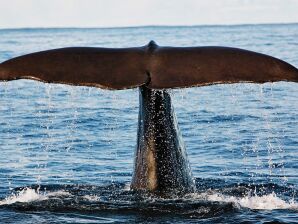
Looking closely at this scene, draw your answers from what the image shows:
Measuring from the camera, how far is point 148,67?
8156 millimetres

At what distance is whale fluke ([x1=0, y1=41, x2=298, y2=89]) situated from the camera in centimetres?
782

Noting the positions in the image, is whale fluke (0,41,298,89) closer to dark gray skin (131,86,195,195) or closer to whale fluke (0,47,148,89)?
whale fluke (0,47,148,89)

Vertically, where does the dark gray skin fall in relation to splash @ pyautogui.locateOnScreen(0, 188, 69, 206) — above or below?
above

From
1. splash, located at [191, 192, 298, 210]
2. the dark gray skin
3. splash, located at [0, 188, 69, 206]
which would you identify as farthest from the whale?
splash, located at [0, 188, 69, 206]

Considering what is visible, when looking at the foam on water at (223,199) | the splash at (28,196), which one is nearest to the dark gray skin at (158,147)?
the foam on water at (223,199)

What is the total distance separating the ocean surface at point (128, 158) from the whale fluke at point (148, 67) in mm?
354

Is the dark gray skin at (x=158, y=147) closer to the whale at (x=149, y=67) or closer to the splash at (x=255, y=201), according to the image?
the splash at (x=255, y=201)

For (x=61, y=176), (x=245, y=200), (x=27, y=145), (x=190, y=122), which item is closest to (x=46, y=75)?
(x=245, y=200)

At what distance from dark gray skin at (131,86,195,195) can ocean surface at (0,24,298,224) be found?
0.21 meters

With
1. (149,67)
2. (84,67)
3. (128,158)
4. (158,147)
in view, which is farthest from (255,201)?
(128,158)

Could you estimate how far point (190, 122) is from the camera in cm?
2000

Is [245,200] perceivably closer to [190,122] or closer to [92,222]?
[92,222]

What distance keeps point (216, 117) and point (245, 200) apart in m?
10.7

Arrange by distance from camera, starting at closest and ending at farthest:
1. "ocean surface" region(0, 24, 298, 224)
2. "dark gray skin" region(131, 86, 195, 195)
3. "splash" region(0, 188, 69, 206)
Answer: "dark gray skin" region(131, 86, 195, 195), "ocean surface" region(0, 24, 298, 224), "splash" region(0, 188, 69, 206)
